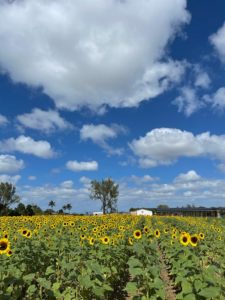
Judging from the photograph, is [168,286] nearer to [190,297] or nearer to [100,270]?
[100,270]

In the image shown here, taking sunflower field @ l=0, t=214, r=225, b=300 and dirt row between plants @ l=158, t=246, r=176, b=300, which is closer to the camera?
sunflower field @ l=0, t=214, r=225, b=300

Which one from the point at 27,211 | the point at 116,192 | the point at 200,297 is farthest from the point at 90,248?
the point at 116,192

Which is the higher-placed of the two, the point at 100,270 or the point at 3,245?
the point at 3,245

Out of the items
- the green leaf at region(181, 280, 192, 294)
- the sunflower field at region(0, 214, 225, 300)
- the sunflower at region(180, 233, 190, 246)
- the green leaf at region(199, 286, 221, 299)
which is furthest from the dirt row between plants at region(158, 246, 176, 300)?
the green leaf at region(199, 286, 221, 299)

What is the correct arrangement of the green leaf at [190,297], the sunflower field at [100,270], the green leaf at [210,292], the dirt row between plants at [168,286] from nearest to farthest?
the green leaf at [210,292], the green leaf at [190,297], the sunflower field at [100,270], the dirt row between plants at [168,286]

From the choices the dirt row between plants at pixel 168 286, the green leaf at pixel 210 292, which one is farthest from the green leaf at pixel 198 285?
the dirt row between plants at pixel 168 286

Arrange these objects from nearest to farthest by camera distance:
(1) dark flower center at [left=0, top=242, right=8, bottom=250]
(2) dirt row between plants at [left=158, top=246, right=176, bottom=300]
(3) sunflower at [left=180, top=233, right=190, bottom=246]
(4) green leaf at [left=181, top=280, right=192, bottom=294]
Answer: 1. (4) green leaf at [left=181, top=280, right=192, bottom=294]
2. (1) dark flower center at [left=0, top=242, right=8, bottom=250]
3. (3) sunflower at [left=180, top=233, right=190, bottom=246]
4. (2) dirt row between plants at [left=158, top=246, right=176, bottom=300]

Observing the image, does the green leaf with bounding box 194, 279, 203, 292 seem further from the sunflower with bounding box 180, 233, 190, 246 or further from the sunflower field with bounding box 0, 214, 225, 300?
the sunflower with bounding box 180, 233, 190, 246

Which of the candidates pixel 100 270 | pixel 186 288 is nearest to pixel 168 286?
pixel 100 270

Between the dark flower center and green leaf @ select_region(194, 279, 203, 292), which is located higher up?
the dark flower center

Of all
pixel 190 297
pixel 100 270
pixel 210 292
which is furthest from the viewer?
pixel 100 270

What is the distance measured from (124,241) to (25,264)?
357 centimetres

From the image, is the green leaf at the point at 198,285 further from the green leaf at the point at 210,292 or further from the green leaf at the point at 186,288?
the green leaf at the point at 210,292

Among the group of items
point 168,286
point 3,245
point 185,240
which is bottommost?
point 168,286
